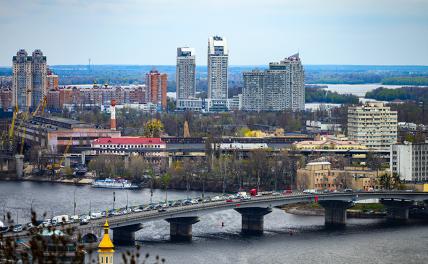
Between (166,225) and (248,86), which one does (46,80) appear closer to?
(248,86)

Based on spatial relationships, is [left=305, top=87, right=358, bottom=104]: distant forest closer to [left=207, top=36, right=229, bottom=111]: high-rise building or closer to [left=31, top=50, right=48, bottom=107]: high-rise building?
[left=207, top=36, right=229, bottom=111]: high-rise building

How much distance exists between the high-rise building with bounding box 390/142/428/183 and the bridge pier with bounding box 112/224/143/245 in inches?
476

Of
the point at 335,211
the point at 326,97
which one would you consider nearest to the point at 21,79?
the point at 326,97

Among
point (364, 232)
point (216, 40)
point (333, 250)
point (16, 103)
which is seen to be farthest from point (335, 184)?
point (216, 40)

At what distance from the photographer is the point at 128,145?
1809 inches

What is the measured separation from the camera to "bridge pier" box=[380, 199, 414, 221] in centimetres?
3184

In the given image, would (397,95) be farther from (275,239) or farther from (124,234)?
(124,234)

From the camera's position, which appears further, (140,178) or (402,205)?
(140,178)

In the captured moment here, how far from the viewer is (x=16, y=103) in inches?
2712

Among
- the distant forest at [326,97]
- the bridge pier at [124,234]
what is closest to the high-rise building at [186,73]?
the distant forest at [326,97]

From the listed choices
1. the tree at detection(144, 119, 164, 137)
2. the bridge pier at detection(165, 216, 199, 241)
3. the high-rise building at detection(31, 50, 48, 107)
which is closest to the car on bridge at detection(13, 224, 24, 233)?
the bridge pier at detection(165, 216, 199, 241)

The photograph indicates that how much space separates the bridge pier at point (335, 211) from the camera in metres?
30.4

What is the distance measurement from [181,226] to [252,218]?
1988 mm

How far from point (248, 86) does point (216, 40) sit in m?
5.79
